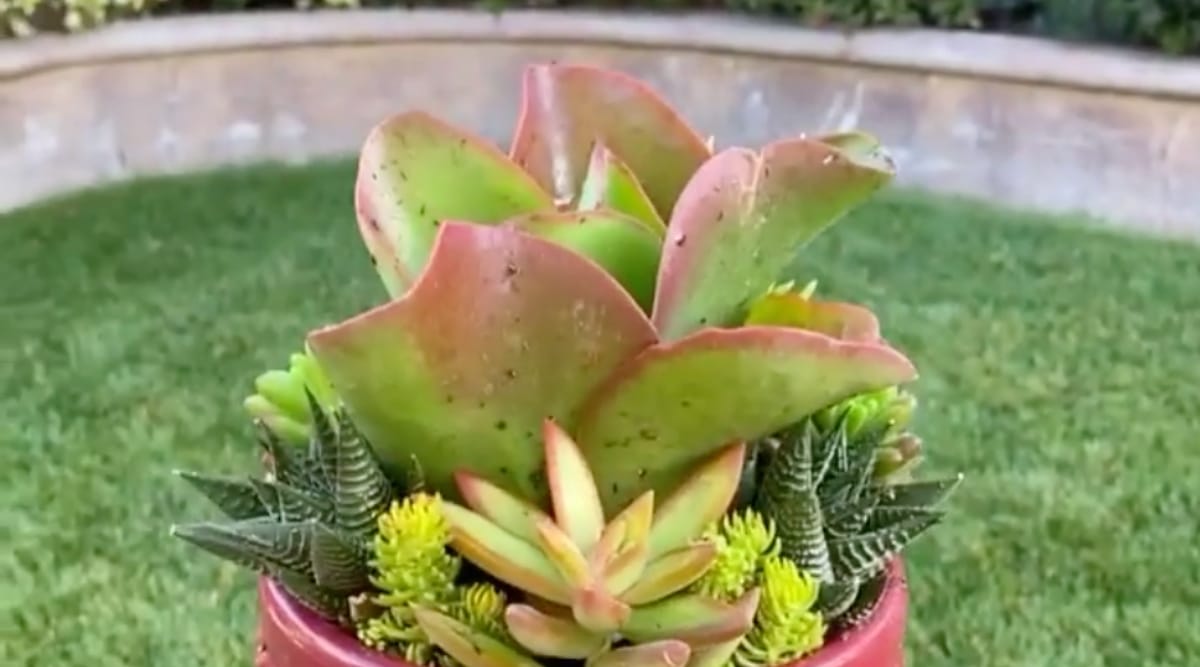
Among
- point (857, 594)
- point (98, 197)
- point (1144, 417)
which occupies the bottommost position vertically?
point (98, 197)

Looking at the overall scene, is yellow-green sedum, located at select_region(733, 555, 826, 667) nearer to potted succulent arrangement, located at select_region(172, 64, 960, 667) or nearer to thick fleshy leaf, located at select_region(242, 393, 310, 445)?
potted succulent arrangement, located at select_region(172, 64, 960, 667)

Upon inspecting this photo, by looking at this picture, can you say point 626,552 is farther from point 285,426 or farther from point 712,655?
point 285,426

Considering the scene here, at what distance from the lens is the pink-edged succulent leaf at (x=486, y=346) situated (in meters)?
0.58

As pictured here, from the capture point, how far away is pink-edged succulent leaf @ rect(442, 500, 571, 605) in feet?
1.94

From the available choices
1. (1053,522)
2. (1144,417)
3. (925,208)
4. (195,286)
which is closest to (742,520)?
(1053,522)

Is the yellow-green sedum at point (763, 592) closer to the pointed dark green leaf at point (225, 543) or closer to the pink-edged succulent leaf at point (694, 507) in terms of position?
the pink-edged succulent leaf at point (694, 507)

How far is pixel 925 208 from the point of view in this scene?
279cm

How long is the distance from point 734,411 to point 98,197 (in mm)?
2333

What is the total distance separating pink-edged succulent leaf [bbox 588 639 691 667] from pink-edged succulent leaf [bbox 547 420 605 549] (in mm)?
39

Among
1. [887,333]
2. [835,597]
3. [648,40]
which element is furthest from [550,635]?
[648,40]

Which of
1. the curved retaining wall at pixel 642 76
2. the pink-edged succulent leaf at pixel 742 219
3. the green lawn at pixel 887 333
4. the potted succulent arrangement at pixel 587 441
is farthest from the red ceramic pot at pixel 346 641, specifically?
the curved retaining wall at pixel 642 76

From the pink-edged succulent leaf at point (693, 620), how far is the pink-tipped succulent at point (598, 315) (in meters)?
0.06

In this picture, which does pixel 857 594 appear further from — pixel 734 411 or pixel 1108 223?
pixel 1108 223

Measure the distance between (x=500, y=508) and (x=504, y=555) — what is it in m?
0.02
